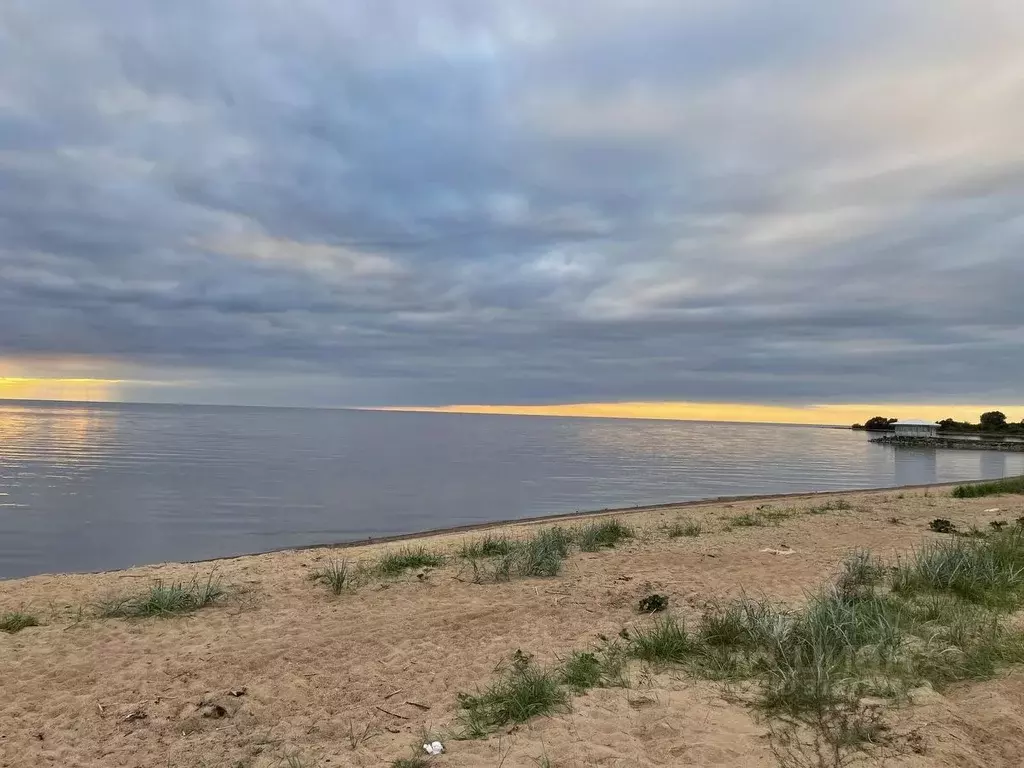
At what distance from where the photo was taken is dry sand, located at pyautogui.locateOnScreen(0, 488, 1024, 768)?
4.58 meters

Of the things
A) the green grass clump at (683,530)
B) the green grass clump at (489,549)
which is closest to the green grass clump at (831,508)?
the green grass clump at (683,530)

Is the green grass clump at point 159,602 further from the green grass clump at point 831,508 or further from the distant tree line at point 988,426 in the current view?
the distant tree line at point 988,426

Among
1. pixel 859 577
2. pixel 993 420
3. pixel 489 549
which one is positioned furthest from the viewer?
pixel 993 420

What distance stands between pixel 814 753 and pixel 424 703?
10.0 ft

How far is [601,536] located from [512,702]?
9234 millimetres

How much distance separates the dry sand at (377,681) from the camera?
4578 mm

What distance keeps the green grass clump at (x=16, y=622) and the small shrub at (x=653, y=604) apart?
7532 millimetres

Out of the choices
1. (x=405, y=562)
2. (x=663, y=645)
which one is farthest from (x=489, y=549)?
(x=663, y=645)

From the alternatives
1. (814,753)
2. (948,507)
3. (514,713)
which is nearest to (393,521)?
(948,507)

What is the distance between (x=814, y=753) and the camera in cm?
418

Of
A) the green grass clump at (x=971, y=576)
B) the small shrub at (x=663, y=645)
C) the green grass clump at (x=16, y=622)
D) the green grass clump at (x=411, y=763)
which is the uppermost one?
the green grass clump at (x=971, y=576)

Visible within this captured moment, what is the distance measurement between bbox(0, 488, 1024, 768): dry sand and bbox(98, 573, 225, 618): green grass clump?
246 millimetres

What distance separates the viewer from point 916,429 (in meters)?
93.9

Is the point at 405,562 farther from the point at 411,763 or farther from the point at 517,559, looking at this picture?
the point at 411,763
